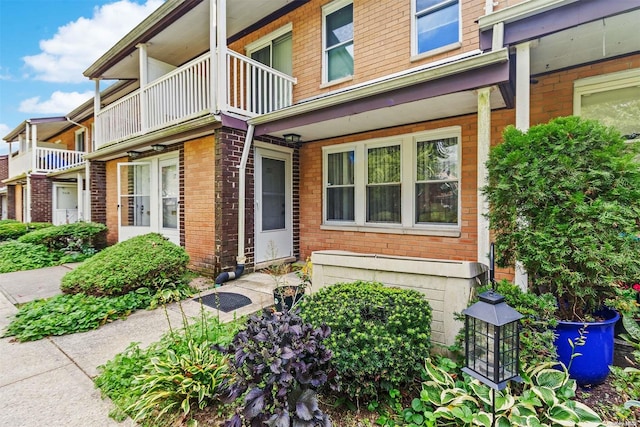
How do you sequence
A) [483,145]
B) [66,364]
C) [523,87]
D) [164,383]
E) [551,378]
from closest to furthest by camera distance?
[551,378], [164,383], [66,364], [523,87], [483,145]

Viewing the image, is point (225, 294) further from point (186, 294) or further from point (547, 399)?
point (547, 399)

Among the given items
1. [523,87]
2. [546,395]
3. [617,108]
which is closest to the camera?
[546,395]

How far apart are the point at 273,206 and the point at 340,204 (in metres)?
1.44

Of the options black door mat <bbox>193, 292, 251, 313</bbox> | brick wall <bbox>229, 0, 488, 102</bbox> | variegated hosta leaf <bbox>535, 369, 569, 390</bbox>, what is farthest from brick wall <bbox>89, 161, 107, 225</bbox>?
variegated hosta leaf <bbox>535, 369, 569, 390</bbox>

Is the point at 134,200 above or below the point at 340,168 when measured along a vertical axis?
below

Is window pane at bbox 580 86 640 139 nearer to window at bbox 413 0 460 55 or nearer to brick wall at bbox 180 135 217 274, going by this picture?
window at bbox 413 0 460 55

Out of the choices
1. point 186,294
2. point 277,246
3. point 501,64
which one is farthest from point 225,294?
point 501,64

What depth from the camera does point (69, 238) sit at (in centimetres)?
830

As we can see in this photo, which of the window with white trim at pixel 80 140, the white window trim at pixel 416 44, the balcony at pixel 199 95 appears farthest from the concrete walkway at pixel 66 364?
the window with white trim at pixel 80 140

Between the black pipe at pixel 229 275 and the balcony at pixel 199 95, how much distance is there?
2926 millimetres

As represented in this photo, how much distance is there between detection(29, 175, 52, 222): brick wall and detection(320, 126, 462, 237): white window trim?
49.8ft

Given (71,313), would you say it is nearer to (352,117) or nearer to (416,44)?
(352,117)

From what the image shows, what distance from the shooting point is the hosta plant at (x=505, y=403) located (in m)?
1.67

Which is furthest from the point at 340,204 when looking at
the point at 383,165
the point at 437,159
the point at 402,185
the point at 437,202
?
the point at 437,159
